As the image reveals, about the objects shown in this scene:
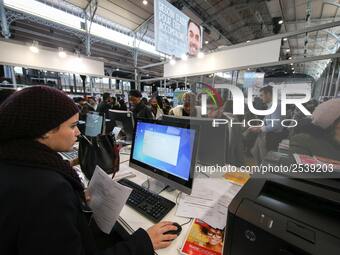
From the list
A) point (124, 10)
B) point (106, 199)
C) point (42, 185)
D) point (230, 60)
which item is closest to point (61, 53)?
point (124, 10)

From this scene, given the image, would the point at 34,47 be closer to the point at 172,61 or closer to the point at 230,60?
the point at 172,61

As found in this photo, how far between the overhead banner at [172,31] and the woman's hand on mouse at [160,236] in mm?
3151

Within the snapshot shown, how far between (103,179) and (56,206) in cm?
37

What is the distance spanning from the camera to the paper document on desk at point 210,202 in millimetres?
833

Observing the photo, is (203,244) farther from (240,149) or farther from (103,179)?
(240,149)

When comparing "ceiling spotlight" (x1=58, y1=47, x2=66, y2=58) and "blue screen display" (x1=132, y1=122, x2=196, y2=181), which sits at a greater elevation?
"ceiling spotlight" (x1=58, y1=47, x2=66, y2=58)

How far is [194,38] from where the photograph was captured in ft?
13.9

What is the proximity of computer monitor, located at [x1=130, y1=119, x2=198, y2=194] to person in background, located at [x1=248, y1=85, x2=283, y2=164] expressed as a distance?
984mm

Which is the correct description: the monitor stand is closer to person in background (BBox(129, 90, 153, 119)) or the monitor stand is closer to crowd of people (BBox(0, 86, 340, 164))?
crowd of people (BBox(0, 86, 340, 164))

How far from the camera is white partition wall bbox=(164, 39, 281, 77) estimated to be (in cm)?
319

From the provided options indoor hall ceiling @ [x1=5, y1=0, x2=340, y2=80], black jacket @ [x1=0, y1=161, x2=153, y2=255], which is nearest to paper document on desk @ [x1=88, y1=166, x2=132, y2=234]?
black jacket @ [x1=0, y1=161, x2=153, y2=255]

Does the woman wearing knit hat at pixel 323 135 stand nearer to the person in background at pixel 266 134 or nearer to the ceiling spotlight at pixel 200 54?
the person in background at pixel 266 134

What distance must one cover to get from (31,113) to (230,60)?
388 cm
